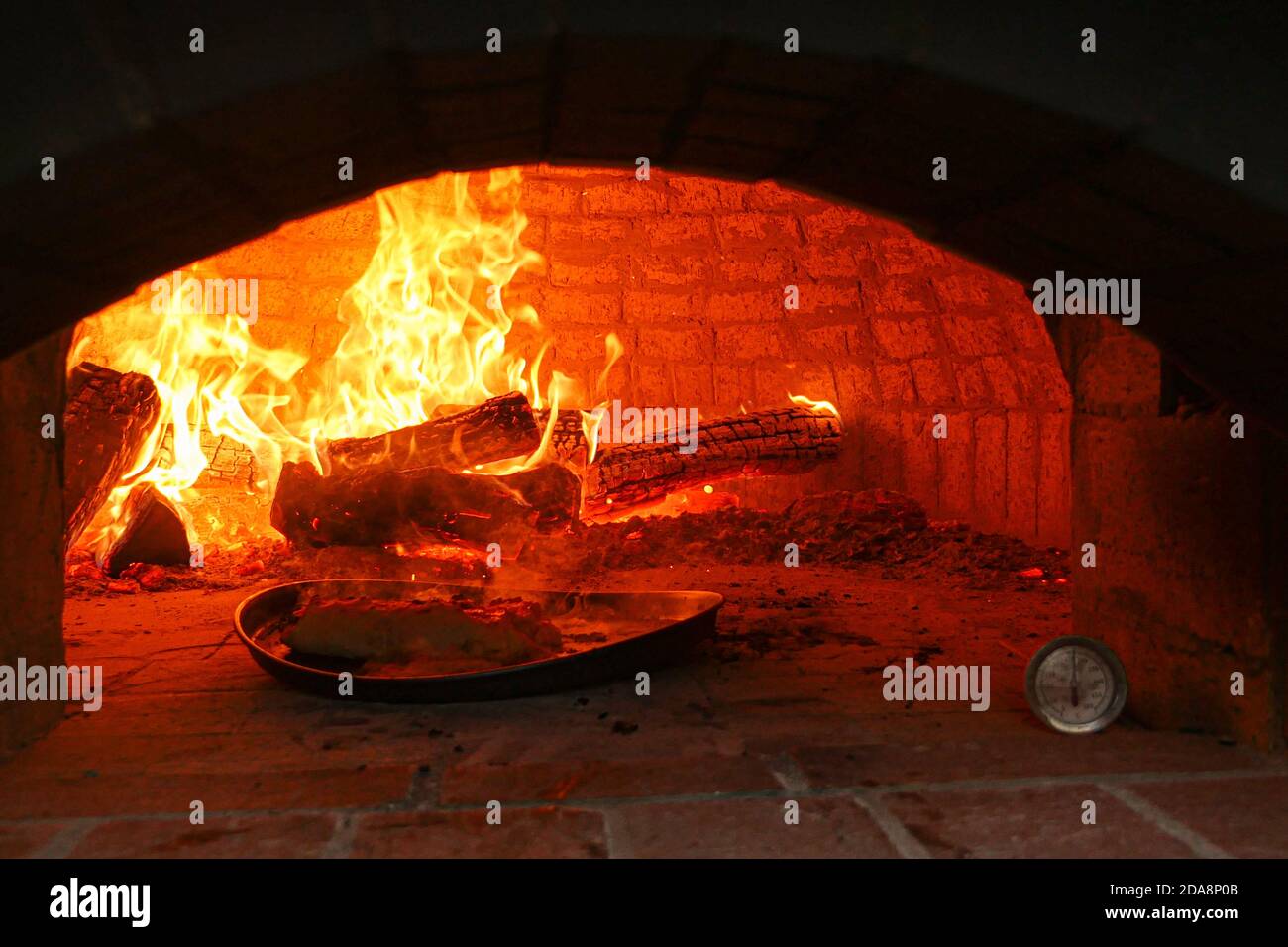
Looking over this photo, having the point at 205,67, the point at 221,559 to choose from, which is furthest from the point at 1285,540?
the point at 221,559

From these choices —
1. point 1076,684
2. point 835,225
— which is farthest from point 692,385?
point 1076,684

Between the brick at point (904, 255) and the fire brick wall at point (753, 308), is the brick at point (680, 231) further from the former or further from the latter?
the brick at point (904, 255)

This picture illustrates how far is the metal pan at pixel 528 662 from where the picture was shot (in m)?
2.98

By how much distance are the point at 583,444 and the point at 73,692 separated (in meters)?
3.24

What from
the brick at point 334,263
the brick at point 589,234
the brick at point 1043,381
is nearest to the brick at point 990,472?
the brick at point 1043,381

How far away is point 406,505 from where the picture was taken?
509cm

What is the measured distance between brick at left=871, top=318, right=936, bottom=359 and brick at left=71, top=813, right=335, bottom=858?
5117 millimetres

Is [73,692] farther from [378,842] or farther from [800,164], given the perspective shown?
[800,164]

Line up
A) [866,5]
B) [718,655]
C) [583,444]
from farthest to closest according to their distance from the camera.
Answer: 1. [583,444]
2. [718,655]
3. [866,5]

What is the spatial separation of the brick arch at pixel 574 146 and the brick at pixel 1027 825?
3.07 ft

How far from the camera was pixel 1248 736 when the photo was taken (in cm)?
259

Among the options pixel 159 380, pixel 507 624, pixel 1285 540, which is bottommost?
pixel 507 624

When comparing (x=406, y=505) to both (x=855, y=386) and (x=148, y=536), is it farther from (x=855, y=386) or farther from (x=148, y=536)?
(x=855, y=386)

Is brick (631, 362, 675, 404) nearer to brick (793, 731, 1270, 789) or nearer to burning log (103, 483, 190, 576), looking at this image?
burning log (103, 483, 190, 576)
